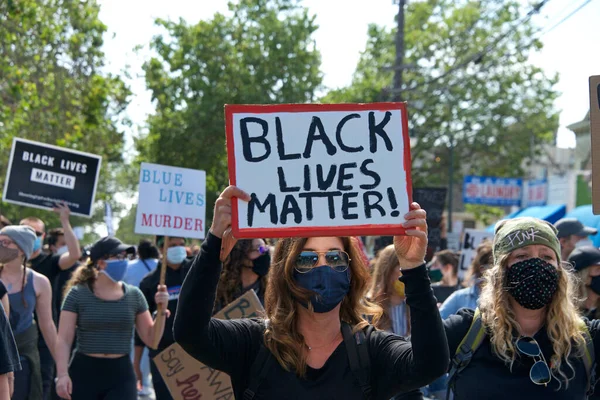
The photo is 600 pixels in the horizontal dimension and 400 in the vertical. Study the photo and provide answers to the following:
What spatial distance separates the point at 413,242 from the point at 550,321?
1.05 m

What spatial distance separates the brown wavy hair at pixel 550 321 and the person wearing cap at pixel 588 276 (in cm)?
140

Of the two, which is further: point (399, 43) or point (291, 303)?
point (399, 43)

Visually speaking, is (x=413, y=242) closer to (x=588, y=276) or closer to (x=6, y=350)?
(x=6, y=350)

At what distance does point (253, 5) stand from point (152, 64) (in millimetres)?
4228

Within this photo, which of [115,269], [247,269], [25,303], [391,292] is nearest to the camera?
[391,292]

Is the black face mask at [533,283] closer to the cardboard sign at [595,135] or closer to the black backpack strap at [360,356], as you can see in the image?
the cardboard sign at [595,135]

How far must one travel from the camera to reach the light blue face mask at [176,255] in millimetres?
9133

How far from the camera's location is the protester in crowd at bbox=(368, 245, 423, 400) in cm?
637

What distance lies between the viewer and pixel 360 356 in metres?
3.43

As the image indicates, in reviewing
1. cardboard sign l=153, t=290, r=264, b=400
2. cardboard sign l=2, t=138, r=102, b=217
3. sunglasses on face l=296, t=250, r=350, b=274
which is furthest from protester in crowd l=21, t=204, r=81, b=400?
sunglasses on face l=296, t=250, r=350, b=274

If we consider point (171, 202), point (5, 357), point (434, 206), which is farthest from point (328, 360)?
point (434, 206)

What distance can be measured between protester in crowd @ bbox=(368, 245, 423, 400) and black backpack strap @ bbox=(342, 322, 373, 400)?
9.05 feet

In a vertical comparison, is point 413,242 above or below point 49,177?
below

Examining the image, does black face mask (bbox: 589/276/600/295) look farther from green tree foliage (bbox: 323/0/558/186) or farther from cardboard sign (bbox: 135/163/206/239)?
green tree foliage (bbox: 323/0/558/186)
